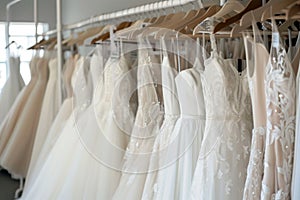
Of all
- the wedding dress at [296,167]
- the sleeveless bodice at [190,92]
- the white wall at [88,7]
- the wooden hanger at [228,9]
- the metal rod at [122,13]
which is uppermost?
the white wall at [88,7]

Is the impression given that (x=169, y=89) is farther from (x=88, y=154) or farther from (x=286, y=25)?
(x=88, y=154)

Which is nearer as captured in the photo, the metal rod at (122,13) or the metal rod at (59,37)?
the metal rod at (122,13)

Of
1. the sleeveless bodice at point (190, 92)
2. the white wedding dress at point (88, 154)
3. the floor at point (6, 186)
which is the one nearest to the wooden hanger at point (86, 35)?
the white wedding dress at point (88, 154)

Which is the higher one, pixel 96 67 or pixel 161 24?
pixel 161 24

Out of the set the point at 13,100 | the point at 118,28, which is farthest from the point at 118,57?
the point at 13,100

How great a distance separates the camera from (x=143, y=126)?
1688 millimetres

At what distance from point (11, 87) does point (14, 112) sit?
13 centimetres

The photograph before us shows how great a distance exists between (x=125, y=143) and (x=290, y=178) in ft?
2.89

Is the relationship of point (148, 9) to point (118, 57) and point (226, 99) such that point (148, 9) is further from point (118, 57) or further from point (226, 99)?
point (226, 99)

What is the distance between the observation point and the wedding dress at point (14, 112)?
228cm

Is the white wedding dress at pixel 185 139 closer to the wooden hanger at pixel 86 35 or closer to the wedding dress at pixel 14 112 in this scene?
the wooden hanger at pixel 86 35

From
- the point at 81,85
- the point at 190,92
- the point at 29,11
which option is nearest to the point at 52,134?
the point at 81,85

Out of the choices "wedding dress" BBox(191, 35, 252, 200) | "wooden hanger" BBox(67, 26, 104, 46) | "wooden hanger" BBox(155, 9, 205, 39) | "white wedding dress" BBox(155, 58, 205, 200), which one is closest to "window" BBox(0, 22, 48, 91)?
"wooden hanger" BBox(67, 26, 104, 46)

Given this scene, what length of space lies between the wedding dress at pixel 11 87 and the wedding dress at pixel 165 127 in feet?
3.03
